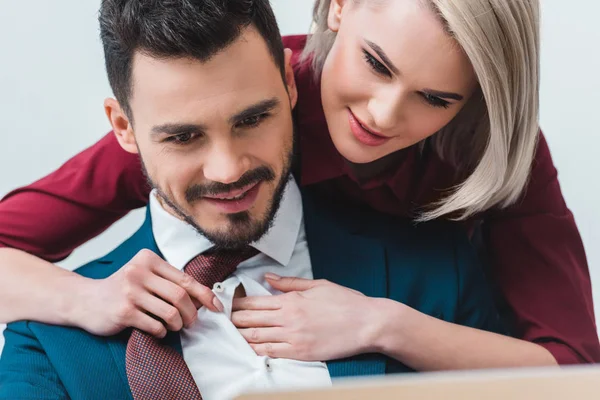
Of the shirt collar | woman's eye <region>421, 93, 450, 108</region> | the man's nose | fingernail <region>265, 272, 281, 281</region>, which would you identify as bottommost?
fingernail <region>265, 272, 281, 281</region>

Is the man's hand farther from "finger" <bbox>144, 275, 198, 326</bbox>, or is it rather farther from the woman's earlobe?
the woman's earlobe

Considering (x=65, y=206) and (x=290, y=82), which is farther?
(x=65, y=206)

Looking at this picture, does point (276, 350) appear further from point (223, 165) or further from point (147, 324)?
point (223, 165)

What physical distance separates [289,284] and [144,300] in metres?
0.28

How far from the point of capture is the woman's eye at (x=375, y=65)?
133 centimetres

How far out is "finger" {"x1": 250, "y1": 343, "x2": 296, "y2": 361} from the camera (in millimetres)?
1384

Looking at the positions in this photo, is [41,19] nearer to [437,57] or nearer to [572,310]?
[437,57]

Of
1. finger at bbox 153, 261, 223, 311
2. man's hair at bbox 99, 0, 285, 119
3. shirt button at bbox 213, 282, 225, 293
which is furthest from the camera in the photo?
shirt button at bbox 213, 282, 225, 293

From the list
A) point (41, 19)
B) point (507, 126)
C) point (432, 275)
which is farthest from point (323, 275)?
point (41, 19)

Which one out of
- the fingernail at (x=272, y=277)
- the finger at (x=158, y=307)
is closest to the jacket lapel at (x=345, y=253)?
the fingernail at (x=272, y=277)

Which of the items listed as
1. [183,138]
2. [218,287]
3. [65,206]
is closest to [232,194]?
[183,138]

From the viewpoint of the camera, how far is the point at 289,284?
1469mm

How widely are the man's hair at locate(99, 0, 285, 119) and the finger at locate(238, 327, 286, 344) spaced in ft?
1.43

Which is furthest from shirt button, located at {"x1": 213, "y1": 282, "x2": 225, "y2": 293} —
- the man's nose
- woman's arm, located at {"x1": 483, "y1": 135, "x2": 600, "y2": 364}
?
woman's arm, located at {"x1": 483, "y1": 135, "x2": 600, "y2": 364}
